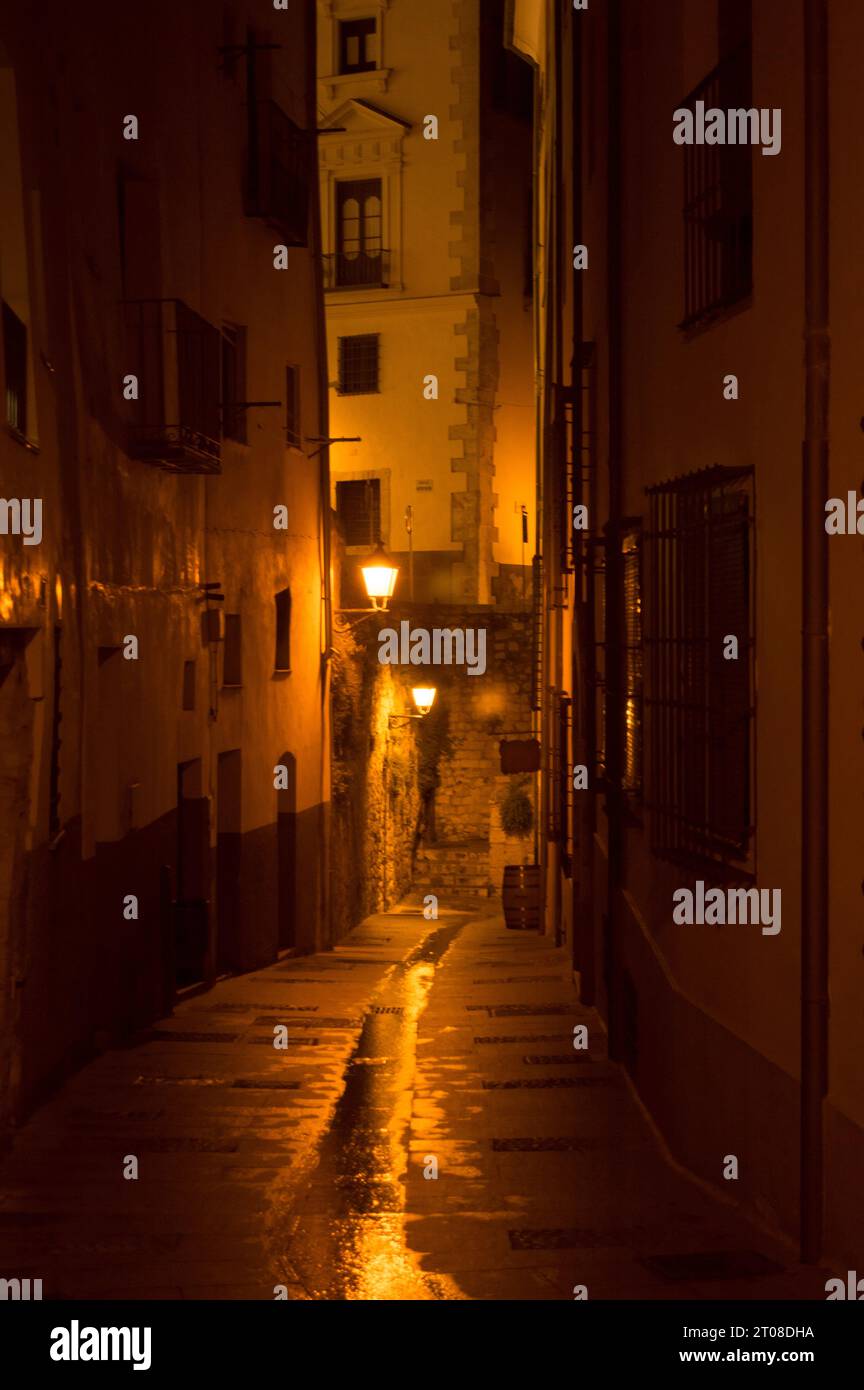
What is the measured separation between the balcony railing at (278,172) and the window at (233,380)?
57.4 inches

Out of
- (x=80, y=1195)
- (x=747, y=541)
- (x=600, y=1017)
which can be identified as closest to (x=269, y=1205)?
(x=80, y=1195)

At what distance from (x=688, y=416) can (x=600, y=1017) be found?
5708 mm

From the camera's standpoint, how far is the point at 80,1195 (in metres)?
7.60

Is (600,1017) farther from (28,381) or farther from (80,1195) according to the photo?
(28,381)

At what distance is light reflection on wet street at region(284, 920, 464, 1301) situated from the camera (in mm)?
6191

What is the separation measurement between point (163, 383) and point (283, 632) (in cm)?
634

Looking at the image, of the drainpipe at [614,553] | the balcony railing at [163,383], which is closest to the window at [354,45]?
the balcony railing at [163,383]

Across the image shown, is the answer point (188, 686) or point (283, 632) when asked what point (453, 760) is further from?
point (188, 686)

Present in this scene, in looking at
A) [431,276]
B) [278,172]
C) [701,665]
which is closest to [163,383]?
[278,172]

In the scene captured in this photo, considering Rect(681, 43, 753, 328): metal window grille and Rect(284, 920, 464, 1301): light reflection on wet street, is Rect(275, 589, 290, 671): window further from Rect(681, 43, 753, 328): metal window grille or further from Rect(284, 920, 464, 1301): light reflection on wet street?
Rect(681, 43, 753, 328): metal window grille

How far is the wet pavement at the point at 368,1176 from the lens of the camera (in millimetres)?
6281

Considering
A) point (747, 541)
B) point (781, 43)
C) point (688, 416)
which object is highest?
point (781, 43)

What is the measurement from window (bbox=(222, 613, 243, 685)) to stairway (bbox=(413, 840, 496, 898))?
1392 centimetres

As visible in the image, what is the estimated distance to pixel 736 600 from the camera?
7.63m
